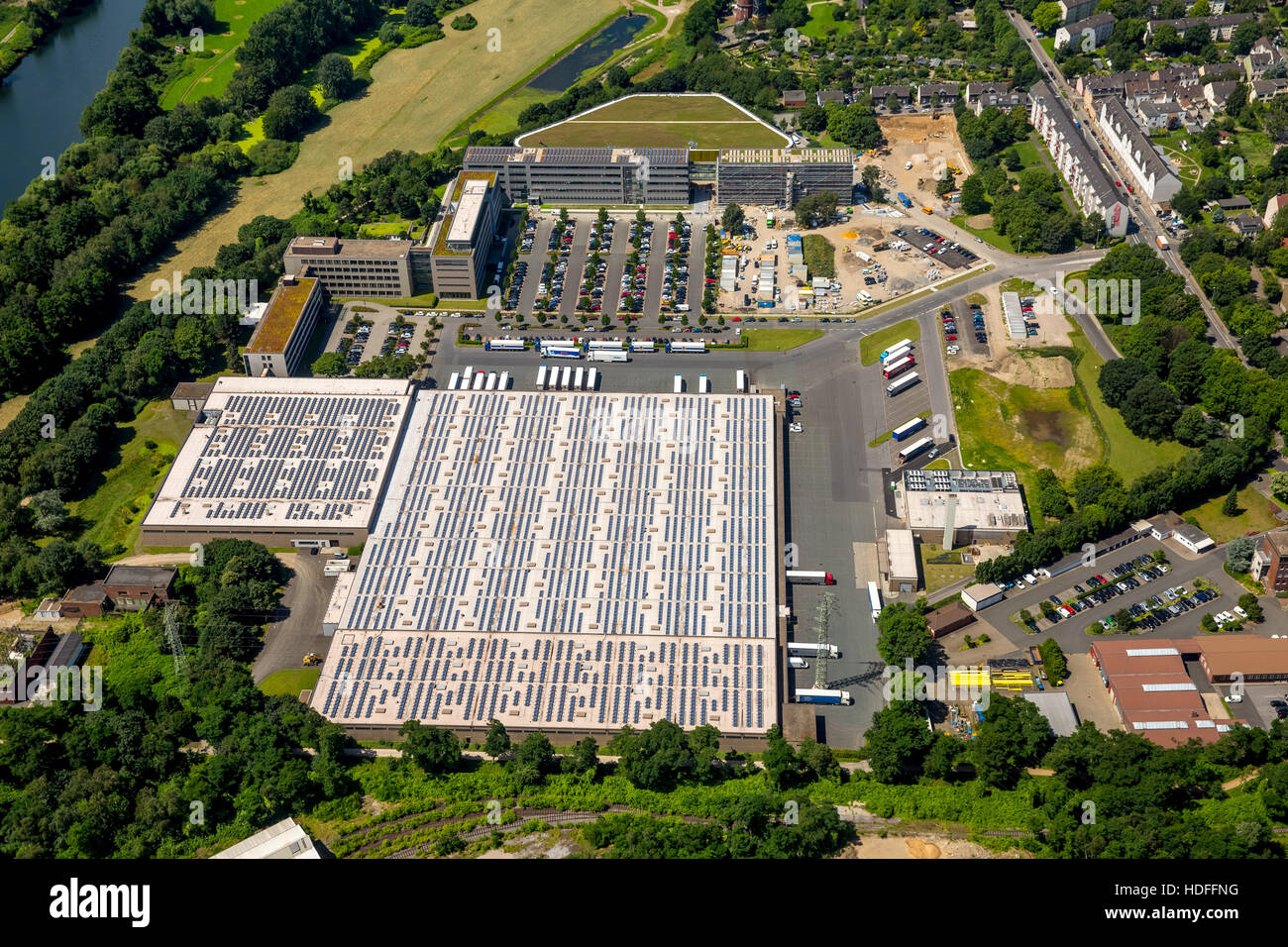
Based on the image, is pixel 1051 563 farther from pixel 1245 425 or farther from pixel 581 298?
pixel 581 298

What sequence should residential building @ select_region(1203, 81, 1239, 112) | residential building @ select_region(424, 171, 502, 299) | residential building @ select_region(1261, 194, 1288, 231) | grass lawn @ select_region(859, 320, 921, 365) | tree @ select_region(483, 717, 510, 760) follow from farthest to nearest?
residential building @ select_region(1203, 81, 1239, 112) < residential building @ select_region(1261, 194, 1288, 231) < residential building @ select_region(424, 171, 502, 299) < grass lawn @ select_region(859, 320, 921, 365) < tree @ select_region(483, 717, 510, 760)

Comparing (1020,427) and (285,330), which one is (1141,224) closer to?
(1020,427)

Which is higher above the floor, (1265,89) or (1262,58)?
(1262,58)

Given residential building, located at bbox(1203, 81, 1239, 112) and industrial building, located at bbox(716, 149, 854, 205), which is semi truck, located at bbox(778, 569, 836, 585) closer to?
industrial building, located at bbox(716, 149, 854, 205)

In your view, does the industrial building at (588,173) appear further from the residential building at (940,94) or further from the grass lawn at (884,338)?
the residential building at (940,94)

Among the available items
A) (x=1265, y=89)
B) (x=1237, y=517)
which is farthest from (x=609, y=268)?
(x=1265, y=89)

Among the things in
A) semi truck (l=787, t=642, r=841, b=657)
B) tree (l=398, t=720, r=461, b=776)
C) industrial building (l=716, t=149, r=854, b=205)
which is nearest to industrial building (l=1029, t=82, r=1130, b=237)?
industrial building (l=716, t=149, r=854, b=205)
